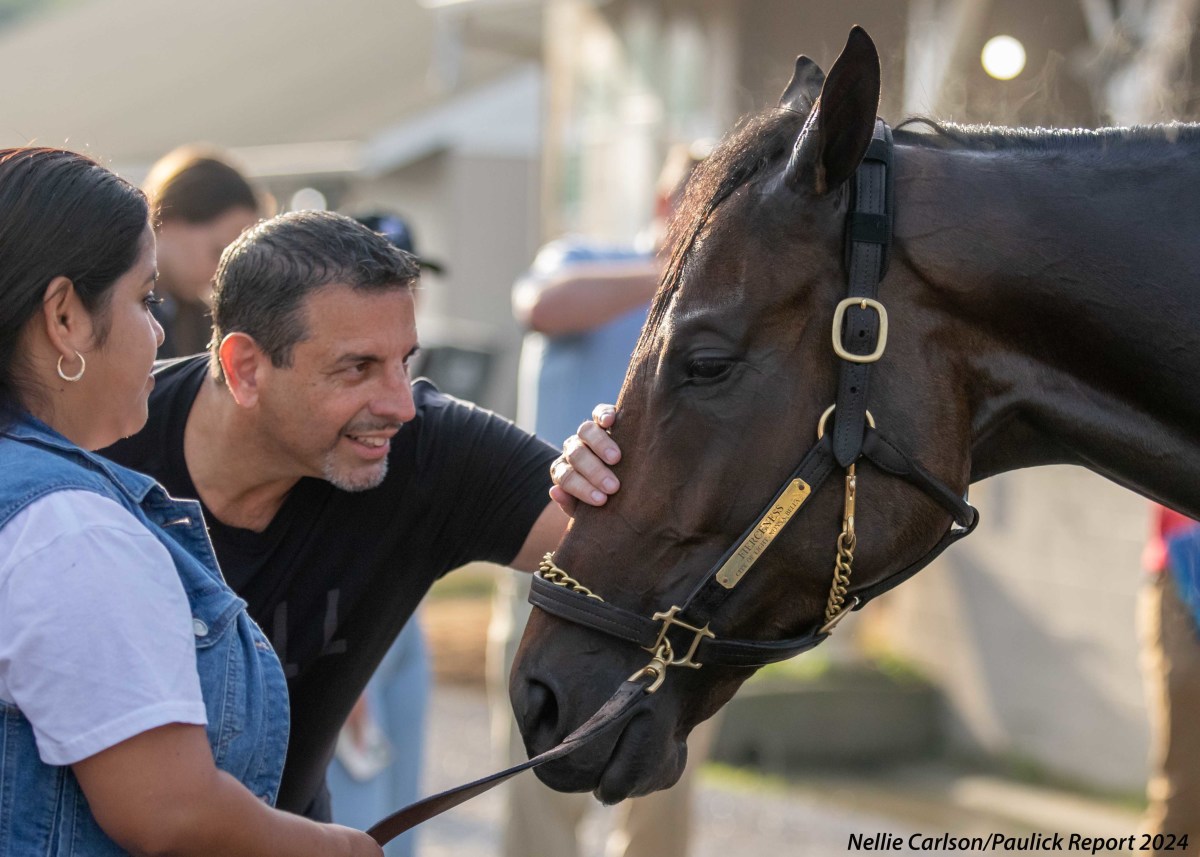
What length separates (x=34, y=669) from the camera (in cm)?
142

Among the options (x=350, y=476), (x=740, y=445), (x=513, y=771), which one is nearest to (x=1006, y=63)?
(x=740, y=445)

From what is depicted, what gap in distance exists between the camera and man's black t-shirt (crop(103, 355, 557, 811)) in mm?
2352

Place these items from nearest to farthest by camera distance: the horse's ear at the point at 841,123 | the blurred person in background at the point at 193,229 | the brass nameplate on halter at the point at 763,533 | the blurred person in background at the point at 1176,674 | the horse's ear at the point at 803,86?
the horse's ear at the point at 841,123 < the brass nameplate on halter at the point at 763,533 < the horse's ear at the point at 803,86 < the blurred person in background at the point at 1176,674 < the blurred person in background at the point at 193,229

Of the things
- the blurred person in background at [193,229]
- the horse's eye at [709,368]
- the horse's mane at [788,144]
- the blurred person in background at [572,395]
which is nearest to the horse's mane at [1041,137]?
the horse's mane at [788,144]

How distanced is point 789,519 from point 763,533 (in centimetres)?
4

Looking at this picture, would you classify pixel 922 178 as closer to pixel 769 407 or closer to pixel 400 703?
pixel 769 407

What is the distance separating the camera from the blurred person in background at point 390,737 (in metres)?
3.72

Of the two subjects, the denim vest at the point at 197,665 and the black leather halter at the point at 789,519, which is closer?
the denim vest at the point at 197,665

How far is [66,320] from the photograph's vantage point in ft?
5.26

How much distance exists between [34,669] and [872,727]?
538 cm

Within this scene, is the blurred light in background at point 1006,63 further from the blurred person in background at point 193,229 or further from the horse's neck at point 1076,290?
the blurred person in background at point 193,229

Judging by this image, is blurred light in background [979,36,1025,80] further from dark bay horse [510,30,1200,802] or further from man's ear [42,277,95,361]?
man's ear [42,277,95,361]

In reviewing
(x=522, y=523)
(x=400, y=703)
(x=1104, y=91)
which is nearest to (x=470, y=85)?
(x=1104, y=91)

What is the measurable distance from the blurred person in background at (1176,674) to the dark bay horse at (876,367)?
1648 millimetres
